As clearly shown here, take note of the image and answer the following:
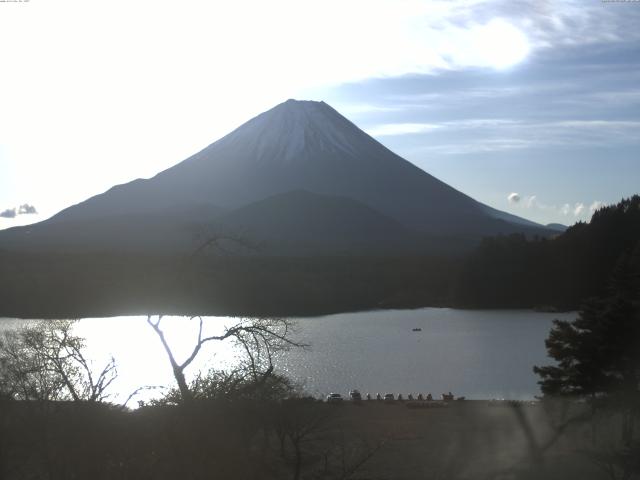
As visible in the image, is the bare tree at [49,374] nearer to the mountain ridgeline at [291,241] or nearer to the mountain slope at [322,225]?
the mountain ridgeline at [291,241]

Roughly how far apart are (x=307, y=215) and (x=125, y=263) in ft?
146

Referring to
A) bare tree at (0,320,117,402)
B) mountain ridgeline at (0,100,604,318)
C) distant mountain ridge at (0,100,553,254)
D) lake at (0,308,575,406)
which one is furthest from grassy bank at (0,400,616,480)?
distant mountain ridge at (0,100,553,254)

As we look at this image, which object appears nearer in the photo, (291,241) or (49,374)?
(49,374)

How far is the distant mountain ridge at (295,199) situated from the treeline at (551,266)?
22.3 m

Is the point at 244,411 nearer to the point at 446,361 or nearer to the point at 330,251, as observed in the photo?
the point at 446,361

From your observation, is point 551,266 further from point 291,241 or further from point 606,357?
point 606,357

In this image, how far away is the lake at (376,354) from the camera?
19.7m

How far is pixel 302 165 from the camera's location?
4240 inches

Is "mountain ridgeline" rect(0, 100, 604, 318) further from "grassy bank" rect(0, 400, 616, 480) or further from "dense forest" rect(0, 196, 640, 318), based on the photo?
"grassy bank" rect(0, 400, 616, 480)

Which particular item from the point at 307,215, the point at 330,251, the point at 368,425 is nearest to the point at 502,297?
the point at 330,251

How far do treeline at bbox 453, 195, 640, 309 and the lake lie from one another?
557 inches

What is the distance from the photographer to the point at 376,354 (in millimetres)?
26281

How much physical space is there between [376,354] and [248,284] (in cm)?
2442

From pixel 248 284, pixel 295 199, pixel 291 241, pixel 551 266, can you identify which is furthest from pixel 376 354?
pixel 295 199
